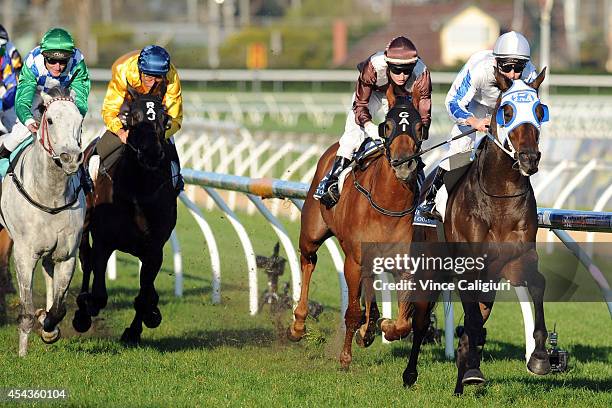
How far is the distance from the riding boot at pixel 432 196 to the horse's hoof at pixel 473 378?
1026 mm

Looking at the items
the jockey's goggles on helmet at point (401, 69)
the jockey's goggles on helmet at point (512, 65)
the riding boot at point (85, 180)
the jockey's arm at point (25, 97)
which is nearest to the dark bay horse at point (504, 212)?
the jockey's goggles on helmet at point (512, 65)

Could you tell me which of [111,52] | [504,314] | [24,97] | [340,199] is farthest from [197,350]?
[111,52]

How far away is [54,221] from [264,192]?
2024 mm

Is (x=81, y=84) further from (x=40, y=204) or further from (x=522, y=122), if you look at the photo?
(x=522, y=122)

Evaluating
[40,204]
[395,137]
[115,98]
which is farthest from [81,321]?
[395,137]

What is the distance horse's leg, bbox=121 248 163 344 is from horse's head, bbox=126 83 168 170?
2.34 feet

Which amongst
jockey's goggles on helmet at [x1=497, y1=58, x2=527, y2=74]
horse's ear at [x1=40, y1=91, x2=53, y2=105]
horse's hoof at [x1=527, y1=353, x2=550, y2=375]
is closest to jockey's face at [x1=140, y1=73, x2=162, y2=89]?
horse's ear at [x1=40, y1=91, x2=53, y2=105]

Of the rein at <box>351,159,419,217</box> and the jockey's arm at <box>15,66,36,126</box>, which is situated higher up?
the jockey's arm at <box>15,66,36,126</box>

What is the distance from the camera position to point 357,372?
6941 mm

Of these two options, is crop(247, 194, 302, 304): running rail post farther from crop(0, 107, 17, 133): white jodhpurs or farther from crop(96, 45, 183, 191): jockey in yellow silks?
crop(0, 107, 17, 133): white jodhpurs

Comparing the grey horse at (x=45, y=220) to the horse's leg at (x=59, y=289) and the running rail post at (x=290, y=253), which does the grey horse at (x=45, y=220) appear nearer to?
the horse's leg at (x=59, y=289)

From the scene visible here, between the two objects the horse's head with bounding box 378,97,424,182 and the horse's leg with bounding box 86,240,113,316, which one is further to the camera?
the horse's leg with bounding box 86,240,113,316

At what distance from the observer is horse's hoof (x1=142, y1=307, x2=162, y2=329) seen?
780 centimetres

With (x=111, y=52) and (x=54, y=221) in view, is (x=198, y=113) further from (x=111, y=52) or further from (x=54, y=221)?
(x=111, y=52)
